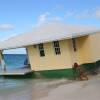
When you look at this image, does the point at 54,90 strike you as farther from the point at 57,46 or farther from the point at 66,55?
the point at 57,46

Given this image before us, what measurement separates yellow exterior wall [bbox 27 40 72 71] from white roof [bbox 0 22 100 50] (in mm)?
803

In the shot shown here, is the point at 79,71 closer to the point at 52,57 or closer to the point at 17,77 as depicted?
the point at 52,57

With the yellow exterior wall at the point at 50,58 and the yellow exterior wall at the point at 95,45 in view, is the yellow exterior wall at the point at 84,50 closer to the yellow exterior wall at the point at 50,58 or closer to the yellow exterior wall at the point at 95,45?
the yellow exterior wall at the point at 95,45

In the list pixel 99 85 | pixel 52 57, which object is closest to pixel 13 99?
pixel 99 85

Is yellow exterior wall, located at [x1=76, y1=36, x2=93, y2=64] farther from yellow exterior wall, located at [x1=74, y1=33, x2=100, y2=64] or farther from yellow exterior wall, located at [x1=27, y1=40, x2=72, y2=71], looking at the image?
yellow exterior wall, located at [x1=27, y1=40, x2=72, y2=71]

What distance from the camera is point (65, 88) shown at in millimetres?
19562

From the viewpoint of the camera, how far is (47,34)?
25609mm

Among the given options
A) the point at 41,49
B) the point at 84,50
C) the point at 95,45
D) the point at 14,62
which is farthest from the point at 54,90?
the point at 14,62

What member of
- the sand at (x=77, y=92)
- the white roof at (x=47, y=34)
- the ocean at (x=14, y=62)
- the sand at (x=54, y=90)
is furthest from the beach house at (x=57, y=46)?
the ocean at (x=14, y=62)

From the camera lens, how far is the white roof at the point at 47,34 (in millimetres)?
23859

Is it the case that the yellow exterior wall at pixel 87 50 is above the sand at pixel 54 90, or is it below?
above

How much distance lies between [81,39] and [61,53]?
9.51 ft

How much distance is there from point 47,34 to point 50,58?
6.63 ft

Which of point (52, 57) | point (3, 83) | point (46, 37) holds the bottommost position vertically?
point (3, 83)
